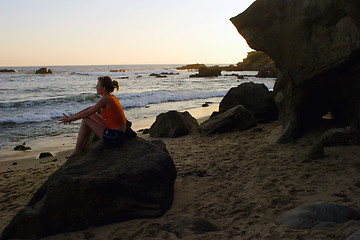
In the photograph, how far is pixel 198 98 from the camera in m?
21.7

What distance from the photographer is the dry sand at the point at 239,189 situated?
11.5ft

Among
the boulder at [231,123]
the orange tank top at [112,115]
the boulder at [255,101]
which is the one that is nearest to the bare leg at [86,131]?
the orange tank top at [112,115]

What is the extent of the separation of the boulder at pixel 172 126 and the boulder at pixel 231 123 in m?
0.67

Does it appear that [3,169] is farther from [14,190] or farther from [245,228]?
[245,228]

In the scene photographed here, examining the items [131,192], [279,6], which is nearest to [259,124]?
[279,6]

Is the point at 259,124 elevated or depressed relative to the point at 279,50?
depressed

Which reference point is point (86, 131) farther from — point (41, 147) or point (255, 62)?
point (255, 62)

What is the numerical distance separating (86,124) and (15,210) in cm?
157

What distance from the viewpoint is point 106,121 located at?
16.4 ft

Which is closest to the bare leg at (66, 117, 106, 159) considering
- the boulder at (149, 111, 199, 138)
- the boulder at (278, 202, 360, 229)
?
the boulder at (278, 202, 360, 229)

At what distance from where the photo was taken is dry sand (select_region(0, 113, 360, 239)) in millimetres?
3512

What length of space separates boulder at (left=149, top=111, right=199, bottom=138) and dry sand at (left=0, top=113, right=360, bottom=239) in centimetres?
214

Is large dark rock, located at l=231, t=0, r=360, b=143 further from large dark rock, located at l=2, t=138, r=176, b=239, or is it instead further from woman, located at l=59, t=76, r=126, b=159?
large dark rock, located at l=2, t=138, r=176, b=239

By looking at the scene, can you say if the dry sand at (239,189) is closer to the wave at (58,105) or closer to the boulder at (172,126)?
the boulder at (172,126)
